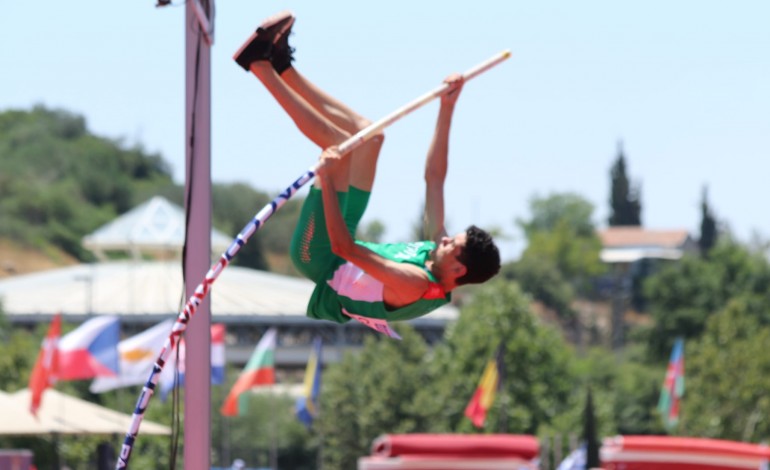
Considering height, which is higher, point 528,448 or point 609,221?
point 609,221

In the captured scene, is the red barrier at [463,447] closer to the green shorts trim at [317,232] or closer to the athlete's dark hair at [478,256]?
the green shorts trim at [317,232]

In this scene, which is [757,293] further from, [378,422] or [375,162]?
[375,162]

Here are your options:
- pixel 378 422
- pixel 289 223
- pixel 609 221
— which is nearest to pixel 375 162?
pixel 378 422

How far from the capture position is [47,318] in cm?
7438

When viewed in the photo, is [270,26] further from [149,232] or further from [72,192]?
[72,192]

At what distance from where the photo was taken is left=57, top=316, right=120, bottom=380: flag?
89.9ft

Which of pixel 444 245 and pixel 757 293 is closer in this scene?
pixel 444 245

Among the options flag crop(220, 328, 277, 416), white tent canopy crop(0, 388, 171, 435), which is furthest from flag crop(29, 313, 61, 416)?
flag crop(220, 328, 277, 416)

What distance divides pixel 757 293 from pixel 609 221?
75.6 m

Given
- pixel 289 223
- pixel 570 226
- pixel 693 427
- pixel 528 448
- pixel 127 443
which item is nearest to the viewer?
pixel 127 443

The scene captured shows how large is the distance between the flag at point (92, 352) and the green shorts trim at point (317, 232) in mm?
20212

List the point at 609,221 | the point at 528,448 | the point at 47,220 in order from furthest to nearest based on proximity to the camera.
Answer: the point at 609,221 < the point at 47,220 < the point at 528,448

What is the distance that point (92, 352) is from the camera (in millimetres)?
27844

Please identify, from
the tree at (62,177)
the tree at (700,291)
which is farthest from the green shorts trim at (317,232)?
the tree at (62,177)
